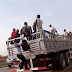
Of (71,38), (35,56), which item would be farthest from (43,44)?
(71,38)

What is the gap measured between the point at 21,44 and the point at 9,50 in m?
1.51

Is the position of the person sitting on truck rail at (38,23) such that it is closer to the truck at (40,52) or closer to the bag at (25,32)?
the truck at (40,52)

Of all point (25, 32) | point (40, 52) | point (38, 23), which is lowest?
point (40, 52)

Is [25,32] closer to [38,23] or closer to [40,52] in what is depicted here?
[38,23]

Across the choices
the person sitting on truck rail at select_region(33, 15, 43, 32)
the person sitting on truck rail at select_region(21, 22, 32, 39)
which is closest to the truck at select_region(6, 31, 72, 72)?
the person sitting on truck rail at select_region(21, 22, 32, 39)

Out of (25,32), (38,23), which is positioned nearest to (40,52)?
(25,32)

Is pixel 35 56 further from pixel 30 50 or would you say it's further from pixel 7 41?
pixel 7 41

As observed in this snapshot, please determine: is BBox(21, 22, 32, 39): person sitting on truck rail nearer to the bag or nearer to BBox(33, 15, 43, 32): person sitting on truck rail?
the bag

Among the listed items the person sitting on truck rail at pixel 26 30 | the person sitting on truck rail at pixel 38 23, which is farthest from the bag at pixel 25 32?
the person sitting on truck rail at pixel 38 23

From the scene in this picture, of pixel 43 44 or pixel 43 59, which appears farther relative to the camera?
pixel 43 59

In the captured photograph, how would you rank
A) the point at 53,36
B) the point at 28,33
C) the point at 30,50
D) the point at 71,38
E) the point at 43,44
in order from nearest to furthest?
the point at 43,44 → the point at 30,50 → the point at 28,33 → the point at 53,36 → the point at 71,38

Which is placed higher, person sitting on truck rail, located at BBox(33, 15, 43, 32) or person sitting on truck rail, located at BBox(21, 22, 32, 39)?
person sitting on truck rail, located at BBox(33, 15, 43, 32)

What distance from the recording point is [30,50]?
6.02 metres

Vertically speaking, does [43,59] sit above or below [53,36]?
below
